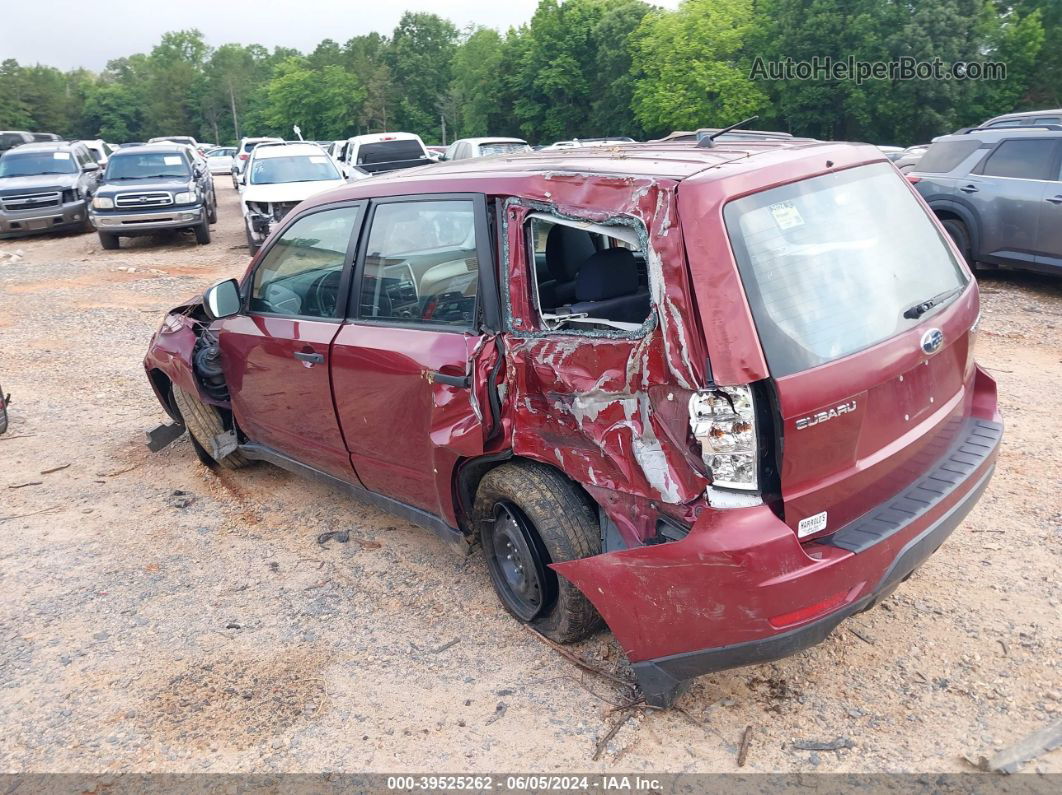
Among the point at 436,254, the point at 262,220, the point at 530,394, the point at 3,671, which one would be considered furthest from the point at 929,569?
the point at 262,220

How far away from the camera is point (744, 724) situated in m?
2.86

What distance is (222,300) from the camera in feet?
14.9

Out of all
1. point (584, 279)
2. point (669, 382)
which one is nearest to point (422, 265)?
point (584, 279)

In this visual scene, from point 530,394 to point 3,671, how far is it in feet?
8.15

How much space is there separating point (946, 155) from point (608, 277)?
816 cm

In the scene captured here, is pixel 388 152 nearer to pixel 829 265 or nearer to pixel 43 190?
pixel 43 190

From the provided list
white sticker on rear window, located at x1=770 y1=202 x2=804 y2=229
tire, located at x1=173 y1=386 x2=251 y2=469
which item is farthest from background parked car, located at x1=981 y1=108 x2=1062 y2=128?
tire, located at x1=173 y1=386 x2=251 y2=469

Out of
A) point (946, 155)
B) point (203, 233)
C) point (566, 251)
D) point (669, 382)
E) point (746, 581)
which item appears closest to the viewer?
point (746, 581)

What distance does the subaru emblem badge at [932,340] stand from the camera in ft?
9.20

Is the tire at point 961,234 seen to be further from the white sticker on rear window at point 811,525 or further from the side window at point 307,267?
the white sticker on rear window at point 811,525

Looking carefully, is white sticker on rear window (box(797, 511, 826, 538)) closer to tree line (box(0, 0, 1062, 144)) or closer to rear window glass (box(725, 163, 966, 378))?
rear window glass (box(725, 163, 966, 378))

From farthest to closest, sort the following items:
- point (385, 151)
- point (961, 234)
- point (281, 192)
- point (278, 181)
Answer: point (385, 151) → point (278, 181) → point (281, 192) → point (961, 234)

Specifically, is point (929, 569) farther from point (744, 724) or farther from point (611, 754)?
point (611, 754)

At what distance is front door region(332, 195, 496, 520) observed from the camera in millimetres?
3264
